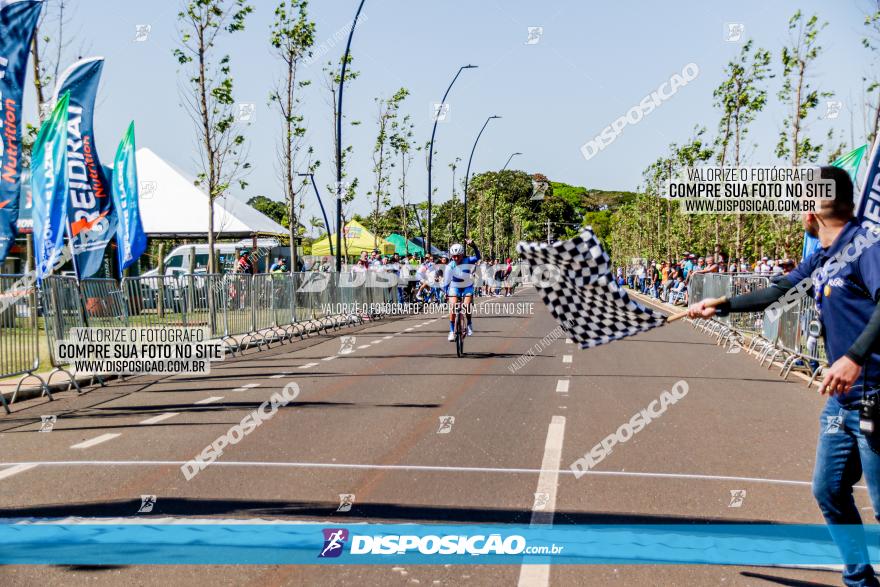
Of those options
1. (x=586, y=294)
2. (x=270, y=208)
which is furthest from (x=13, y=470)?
(x=270, y=208)

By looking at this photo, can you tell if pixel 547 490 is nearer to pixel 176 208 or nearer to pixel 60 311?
pixel 60 311

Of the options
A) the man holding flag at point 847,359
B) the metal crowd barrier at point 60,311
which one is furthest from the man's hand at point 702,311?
the metal crowd barrier at point 60,311

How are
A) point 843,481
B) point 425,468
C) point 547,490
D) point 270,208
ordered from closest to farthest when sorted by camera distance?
point 843,481, point 547,490, point 425,468, point 270,208

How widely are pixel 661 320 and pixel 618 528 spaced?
1.63 metres

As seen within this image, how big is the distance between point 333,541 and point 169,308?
36.9 ft

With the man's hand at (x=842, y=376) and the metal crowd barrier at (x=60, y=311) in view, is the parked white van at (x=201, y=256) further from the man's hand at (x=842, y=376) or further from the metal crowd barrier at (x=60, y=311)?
the man's hand at (x=842, y=376)

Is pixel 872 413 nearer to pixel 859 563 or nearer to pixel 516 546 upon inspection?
pixel 859 563

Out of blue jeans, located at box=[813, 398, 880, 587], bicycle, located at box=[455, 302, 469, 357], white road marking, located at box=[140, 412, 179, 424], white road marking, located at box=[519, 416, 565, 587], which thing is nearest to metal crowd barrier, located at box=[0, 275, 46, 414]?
white road marking, located at box=[140, 412, 179, 424]

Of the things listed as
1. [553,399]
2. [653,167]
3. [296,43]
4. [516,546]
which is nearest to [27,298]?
[553,399]

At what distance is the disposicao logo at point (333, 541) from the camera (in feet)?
16.2

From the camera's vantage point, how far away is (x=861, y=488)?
6781mm

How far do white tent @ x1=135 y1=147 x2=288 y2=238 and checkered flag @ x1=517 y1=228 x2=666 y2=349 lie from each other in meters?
29.1

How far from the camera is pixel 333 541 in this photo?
5.15 metres

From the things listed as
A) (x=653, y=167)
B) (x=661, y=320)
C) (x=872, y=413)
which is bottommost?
(x=872, y=413)
